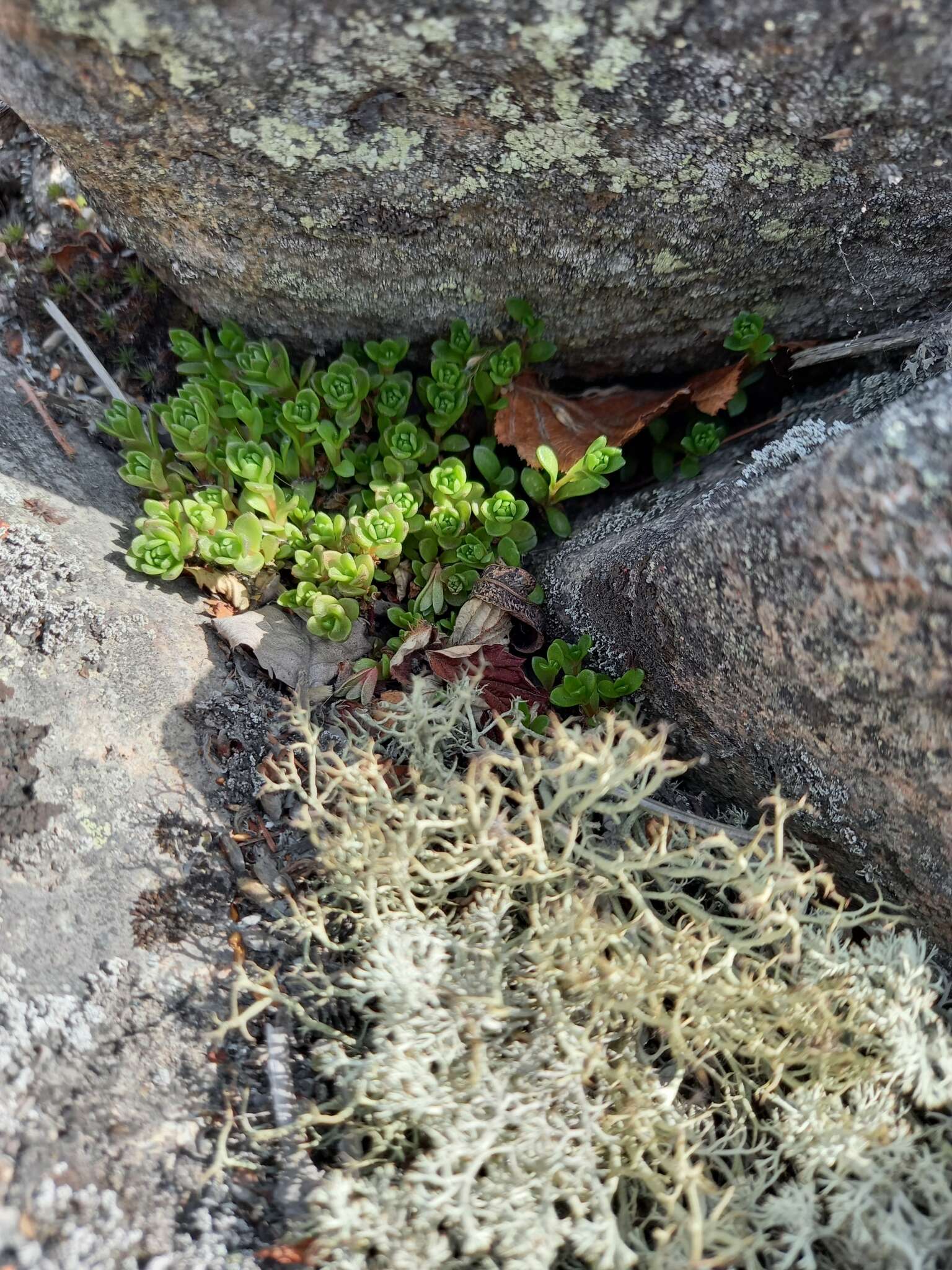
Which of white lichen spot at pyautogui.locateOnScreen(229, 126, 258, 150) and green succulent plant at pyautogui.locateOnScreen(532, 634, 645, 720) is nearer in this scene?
white lichen spot at pyautogui.locateOnScreen(229, 126, 258, 150)

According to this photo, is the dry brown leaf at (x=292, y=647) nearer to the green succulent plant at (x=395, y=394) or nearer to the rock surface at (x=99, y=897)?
the rock surface at (x=99, y=897)

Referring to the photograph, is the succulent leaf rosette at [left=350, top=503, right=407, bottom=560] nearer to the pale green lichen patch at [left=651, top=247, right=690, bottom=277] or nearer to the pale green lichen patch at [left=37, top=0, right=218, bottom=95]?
the pale green lichen patch at [left=651, top=247, right=690, bottom=277]

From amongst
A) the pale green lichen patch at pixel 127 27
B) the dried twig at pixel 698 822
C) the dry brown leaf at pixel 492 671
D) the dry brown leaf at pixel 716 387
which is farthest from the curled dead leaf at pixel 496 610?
the pale green lichen patch at pixel 127 27

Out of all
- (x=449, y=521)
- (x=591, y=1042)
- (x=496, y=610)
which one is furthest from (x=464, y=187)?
(x=591, y=1042)

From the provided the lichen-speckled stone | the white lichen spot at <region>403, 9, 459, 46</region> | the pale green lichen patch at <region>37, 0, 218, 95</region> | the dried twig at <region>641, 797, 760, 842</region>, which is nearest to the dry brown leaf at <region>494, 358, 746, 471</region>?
the lichen-speckled stone

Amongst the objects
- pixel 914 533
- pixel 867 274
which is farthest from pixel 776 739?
pixel 867 274

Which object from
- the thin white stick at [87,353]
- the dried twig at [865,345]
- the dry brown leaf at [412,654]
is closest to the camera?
the dried twig at [865,345]
